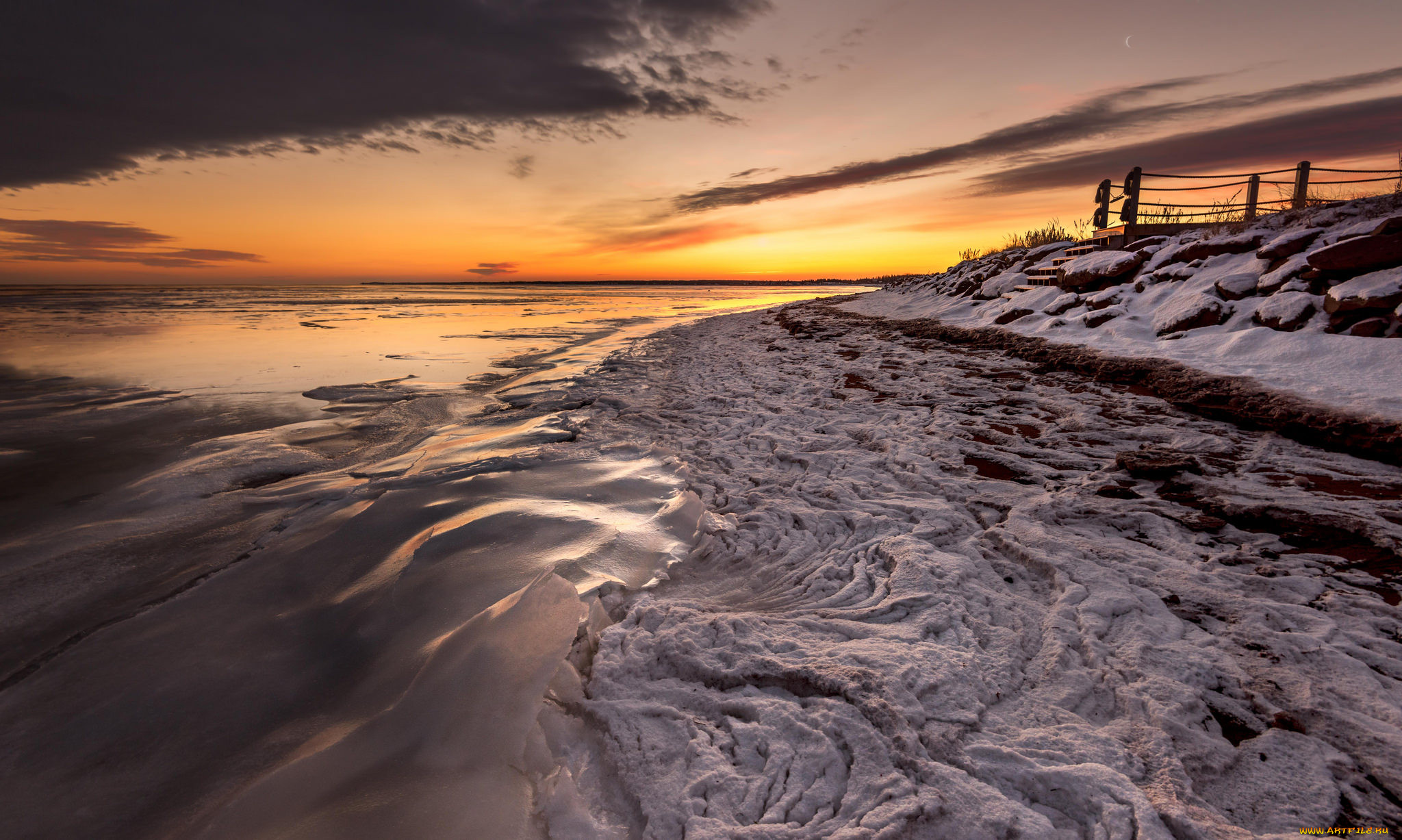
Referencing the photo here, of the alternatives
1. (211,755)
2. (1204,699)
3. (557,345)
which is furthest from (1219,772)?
(557,345)

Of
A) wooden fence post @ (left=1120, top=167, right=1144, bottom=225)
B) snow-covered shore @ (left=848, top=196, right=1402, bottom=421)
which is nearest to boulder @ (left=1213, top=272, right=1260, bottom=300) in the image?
snow-covered shore @ (left=848, top=196, right=1402, bottom=421)

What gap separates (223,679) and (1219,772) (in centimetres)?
312

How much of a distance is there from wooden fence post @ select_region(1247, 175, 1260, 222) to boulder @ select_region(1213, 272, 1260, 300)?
772cm

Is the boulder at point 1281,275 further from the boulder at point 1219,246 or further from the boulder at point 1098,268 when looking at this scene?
the boulder at point 1098,268

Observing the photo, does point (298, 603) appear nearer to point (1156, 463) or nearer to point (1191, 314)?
point (1156, 463)

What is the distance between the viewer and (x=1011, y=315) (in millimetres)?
9625

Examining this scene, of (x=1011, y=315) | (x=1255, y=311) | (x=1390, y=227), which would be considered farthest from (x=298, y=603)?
(x=1011, y=315)

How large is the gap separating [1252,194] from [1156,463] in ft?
43.8

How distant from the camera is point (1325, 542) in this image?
240cm

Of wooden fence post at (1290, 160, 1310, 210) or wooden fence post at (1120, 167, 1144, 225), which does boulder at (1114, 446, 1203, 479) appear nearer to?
wooden fence post at (1120, 167, 1144, 225)

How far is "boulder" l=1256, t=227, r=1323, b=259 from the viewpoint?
6039 millimetres

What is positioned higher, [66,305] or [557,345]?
[66,305]

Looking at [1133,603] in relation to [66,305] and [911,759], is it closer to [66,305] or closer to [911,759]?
[911,759]

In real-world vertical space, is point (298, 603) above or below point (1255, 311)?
below
